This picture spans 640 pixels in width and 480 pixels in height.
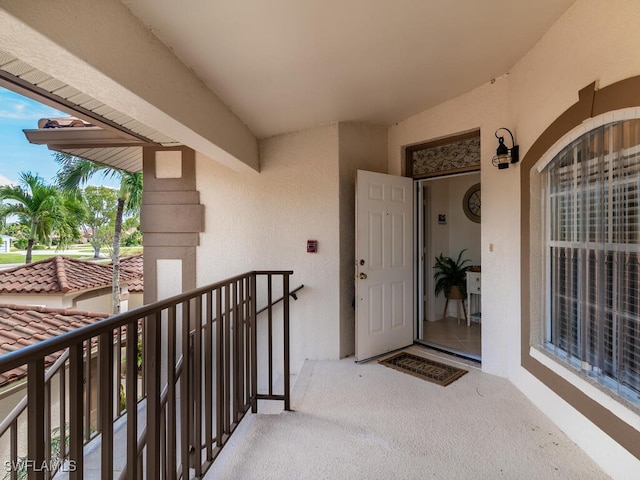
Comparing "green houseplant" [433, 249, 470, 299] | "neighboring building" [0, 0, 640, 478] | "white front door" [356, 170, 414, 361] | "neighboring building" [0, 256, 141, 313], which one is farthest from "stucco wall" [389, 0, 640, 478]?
"neighboring building" [0, 256, 141, 313]

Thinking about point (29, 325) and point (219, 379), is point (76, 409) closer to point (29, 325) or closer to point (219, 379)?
point (219, 379)

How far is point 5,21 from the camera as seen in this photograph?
1004mm

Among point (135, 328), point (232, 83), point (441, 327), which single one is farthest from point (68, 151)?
point (441, 327)

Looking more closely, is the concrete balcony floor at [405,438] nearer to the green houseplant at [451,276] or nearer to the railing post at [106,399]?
the railing post at [106,399]

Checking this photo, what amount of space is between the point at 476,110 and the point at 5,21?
10.2 feet

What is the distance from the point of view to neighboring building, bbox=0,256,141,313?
18.9ft

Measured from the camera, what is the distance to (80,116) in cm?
253

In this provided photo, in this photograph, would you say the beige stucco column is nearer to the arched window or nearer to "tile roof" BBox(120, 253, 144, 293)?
the arched window

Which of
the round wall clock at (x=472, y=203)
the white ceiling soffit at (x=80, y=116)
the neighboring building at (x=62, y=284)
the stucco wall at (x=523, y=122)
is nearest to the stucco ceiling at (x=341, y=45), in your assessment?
the stucco wall at (x=523, y=122)

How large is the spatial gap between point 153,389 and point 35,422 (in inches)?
19.4

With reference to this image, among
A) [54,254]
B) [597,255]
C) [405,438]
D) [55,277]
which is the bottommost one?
[405,438]

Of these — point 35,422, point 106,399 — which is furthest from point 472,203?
point 35,422

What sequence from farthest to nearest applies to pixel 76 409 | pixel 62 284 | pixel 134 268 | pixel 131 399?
1. pixel 134 268
2. pixel 62 284
3. pixel 131 399
4. pixel 76 409

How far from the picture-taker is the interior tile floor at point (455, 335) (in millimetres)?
3393
